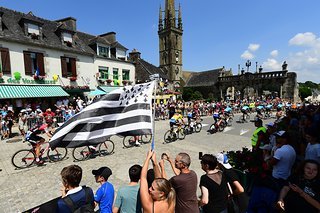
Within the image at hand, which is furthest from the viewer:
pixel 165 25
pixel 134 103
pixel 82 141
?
pixel 165 25

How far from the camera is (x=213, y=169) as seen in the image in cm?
304

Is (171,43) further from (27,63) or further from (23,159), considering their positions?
(23,159)

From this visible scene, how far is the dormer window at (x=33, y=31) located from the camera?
1688cm

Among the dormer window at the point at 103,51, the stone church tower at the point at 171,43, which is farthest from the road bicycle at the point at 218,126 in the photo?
the stone church tower at the point at 171,43

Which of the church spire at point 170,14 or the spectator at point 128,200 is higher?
the church spire at point 170,14

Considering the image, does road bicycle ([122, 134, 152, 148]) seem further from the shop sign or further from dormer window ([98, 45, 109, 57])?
dormer window ([98, 45, 109, 57])

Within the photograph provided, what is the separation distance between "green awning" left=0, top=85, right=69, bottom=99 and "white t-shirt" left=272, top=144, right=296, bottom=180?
17128mm

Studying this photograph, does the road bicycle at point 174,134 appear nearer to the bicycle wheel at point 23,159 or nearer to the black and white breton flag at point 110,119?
the bicycle wheel at point 23,159

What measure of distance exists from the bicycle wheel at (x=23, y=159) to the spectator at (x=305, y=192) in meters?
8.23

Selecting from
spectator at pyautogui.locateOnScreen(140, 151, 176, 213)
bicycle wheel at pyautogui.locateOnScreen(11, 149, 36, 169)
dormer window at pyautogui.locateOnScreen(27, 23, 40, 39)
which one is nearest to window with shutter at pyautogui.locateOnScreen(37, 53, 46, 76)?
dormer window at pyautogui.locateOnScreen(27, 23, 40, 39)

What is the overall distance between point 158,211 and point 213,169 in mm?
1254

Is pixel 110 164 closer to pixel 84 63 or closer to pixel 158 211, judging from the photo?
pixel 158 211

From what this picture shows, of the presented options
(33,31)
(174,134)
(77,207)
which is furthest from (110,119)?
(33,31)

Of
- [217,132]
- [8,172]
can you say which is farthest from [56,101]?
[217,132]
